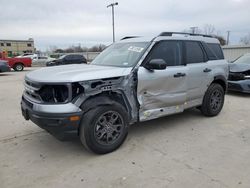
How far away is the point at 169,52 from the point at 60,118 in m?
2.40

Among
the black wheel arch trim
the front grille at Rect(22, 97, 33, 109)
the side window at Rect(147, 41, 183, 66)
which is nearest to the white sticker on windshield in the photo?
the side window at Rect(147, 41, 183, 66)

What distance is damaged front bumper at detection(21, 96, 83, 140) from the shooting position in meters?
3.15

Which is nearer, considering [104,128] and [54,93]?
[54,93]

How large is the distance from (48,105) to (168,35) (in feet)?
8.47

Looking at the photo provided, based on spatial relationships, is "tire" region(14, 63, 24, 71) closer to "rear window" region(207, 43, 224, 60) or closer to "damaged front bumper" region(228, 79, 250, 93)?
"damaged front bumper" region(228, 79, 250, 93)

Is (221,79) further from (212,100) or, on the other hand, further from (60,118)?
(60,118)

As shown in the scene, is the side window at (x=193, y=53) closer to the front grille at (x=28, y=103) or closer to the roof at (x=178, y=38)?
the roof at (x=178, y=38)

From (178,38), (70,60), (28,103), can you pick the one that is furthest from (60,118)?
(70,60)

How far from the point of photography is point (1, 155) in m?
3.59

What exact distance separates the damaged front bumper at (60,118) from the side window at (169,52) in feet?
5.30

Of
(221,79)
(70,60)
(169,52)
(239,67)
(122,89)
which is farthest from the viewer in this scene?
(70,60)

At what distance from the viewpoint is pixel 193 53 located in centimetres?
486

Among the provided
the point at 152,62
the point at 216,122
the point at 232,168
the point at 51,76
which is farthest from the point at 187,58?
the point at 51,76

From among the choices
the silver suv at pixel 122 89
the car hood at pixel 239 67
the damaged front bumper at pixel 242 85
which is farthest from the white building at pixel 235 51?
the silver suv at pixel 122 89
